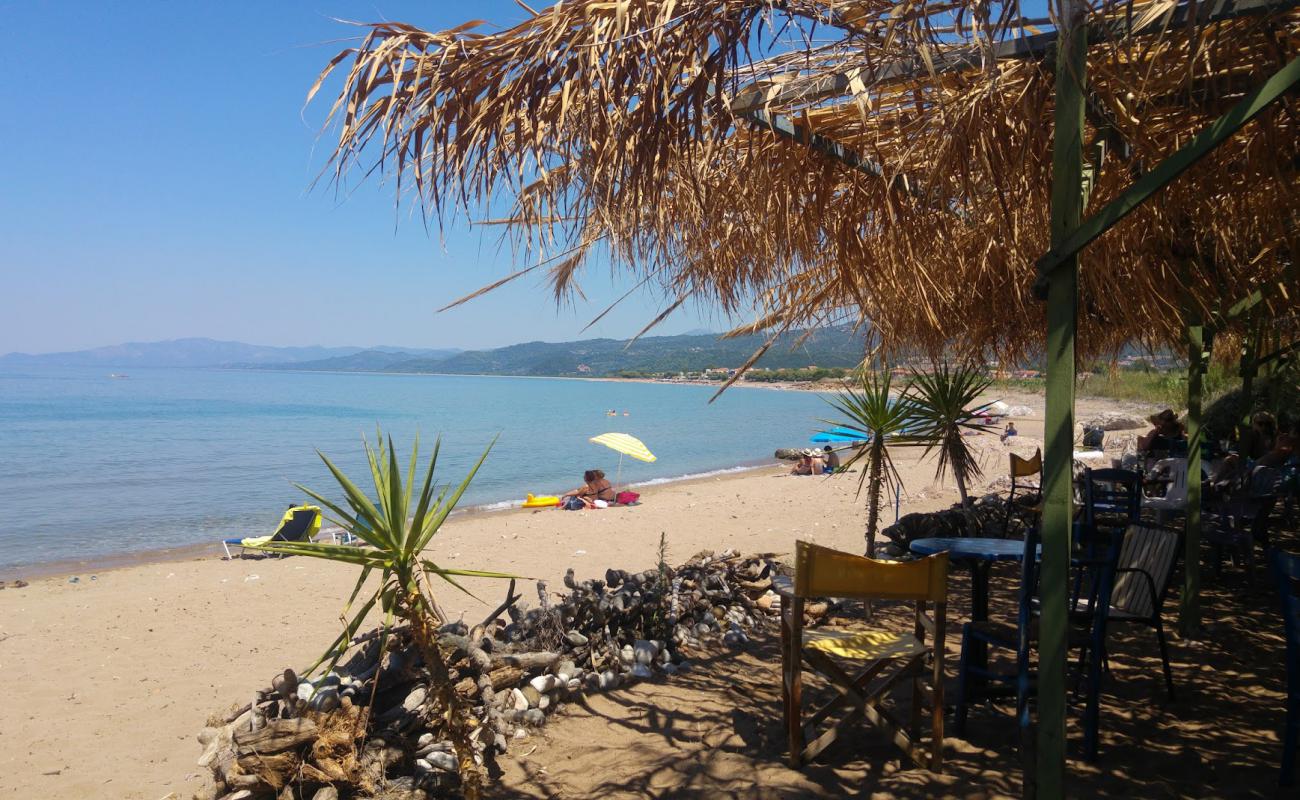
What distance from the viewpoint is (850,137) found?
10.5 ft

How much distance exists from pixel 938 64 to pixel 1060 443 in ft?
3.77

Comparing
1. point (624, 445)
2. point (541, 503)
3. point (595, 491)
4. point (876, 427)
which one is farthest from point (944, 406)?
point (624, 445)

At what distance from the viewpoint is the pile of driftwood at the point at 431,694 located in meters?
2.94

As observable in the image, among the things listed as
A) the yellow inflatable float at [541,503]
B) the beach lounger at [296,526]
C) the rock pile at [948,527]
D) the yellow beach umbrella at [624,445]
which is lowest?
the yellow inflatable float at [541,503]

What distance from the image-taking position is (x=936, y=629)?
2.79 meters

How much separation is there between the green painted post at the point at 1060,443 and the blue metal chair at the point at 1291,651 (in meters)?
0.97

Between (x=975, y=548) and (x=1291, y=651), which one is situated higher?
(x=975, y=548)

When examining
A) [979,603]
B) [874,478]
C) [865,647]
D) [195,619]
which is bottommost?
[195,619]

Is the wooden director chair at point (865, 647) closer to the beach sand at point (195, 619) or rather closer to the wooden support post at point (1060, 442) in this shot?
the wooden support post at point (1060, 442)

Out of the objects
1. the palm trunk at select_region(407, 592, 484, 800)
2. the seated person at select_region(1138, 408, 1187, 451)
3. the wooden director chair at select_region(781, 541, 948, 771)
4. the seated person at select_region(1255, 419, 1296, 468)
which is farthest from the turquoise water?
the seated person at select_region(1138, 408, 1187, 451)

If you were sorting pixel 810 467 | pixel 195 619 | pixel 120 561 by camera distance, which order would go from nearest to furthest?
pixel 195 619 < pixel 120 561 < pixel 810 467

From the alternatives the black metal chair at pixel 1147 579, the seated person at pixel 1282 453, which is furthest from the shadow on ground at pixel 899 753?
the seated person at pixel 1282 453

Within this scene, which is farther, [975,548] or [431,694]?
[975,548]

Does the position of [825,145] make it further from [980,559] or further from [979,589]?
[979,589]
